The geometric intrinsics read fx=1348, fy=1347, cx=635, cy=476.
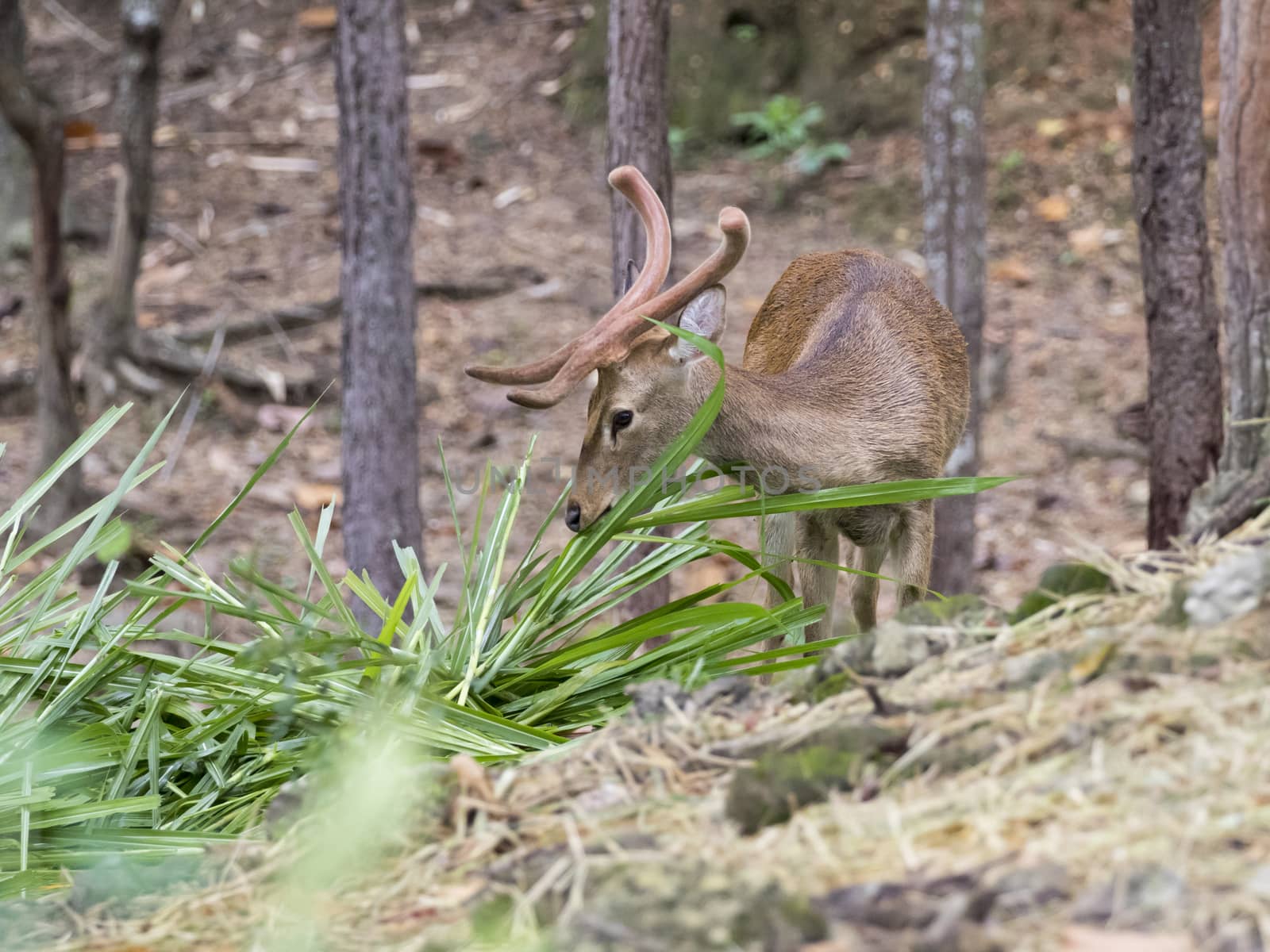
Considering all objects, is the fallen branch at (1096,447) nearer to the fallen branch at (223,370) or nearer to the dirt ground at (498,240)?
the dirt ground at (498,240)

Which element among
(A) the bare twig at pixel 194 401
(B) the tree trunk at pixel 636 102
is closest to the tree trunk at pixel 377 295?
(B) the tree trunk at pixel 636 102

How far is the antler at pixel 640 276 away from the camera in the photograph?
390cm

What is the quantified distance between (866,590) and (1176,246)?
186 centimetres

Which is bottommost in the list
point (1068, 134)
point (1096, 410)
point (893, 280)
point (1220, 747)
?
point (1096, 410)

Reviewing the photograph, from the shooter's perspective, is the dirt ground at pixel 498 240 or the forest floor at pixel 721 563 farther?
the dirt ground at pixel 498 240

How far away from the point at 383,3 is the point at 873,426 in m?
3.06

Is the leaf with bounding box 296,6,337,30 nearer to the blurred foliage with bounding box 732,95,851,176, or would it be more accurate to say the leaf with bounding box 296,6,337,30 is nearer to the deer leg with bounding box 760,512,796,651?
the blurred foliage with bounding box 732,95,851,176

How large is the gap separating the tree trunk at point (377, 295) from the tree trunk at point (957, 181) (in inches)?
103

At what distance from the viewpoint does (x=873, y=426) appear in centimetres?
457

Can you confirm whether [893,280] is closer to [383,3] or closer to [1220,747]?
[383,3]

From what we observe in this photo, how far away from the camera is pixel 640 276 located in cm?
420

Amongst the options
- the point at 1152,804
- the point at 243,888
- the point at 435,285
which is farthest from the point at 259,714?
the point at 435,285

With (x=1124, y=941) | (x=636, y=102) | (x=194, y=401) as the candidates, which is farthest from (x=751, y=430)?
(x=194, y=401)

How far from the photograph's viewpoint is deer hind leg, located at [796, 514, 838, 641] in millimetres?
4727
